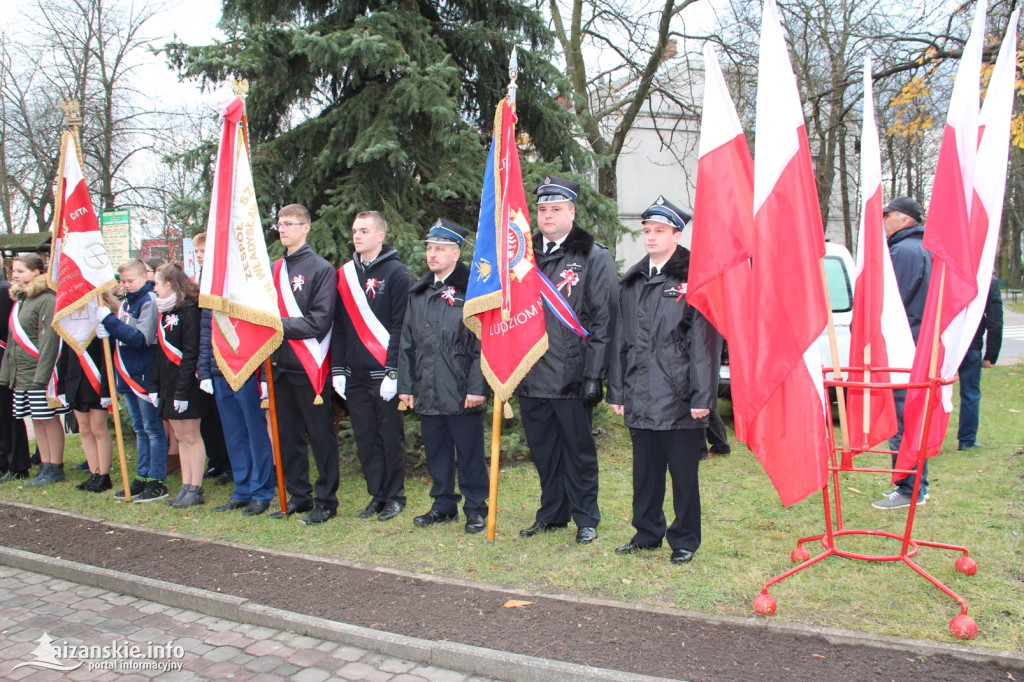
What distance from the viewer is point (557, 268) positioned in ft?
18.4

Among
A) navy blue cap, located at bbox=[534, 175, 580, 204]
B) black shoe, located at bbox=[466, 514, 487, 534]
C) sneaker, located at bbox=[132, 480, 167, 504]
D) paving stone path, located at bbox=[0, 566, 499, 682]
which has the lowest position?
paving stone path, located at bbox=[0, 566, 499, 682]

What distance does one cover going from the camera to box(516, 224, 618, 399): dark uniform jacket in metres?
5.38

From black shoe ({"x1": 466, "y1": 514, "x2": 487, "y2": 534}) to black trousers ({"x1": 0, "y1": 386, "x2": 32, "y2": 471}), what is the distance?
5.27 metres

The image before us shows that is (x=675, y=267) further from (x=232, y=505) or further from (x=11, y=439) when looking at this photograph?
(x=11, y=439)

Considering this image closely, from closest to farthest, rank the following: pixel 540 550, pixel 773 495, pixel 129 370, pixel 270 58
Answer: pixel 540 550 → pixel 773 495 → pixel 129 370 → pixel 270 58

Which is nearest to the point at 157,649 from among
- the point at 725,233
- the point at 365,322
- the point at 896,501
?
the point at 365,322

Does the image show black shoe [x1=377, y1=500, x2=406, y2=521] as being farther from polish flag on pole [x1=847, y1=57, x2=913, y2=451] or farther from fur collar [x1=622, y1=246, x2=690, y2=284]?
polish flag on pole [x1=847, y1=57, x2=913, y2=451]

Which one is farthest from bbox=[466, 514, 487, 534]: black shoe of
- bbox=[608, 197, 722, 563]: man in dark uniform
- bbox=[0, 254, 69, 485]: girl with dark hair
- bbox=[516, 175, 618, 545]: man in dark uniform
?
bbox=[0, 254, 69, 485]: girl with dark hair

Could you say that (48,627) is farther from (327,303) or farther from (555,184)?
(555,184)

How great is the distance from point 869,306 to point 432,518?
3.34m

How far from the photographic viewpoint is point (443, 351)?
591cm

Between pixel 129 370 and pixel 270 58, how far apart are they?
3.17 metres

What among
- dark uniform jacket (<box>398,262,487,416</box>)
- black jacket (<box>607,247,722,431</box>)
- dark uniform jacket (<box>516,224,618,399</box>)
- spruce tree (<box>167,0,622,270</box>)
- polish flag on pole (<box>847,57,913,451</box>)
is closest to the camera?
polish flag on pole (<box>847,57,913,451</box>)

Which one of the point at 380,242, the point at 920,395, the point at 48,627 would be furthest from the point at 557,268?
A: the point at 48,627
